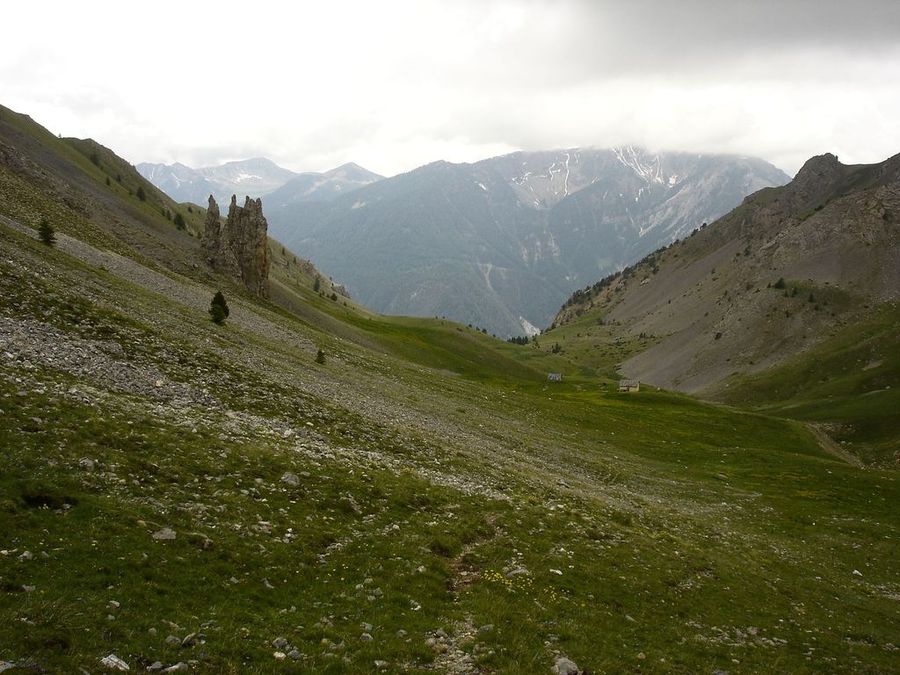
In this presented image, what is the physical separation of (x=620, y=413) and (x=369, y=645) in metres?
82.0

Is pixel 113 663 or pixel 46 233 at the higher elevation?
pixel 46 233

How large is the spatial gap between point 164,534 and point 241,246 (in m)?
93.9

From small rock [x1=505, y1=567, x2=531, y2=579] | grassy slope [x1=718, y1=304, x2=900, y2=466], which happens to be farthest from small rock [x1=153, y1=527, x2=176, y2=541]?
grassy slope [x1=718, y1=304, x2=900, y2=466]

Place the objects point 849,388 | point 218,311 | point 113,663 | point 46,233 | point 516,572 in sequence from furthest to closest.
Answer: point 849,388, point 218,311, point 46,233, point 516,572, point 113,663

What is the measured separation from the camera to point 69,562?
13.0 meters

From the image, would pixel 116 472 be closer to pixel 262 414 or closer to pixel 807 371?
pixel 262 414

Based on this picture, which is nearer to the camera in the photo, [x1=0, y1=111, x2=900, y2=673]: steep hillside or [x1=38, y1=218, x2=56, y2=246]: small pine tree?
[x1=0, y1=111, x2=900, y2=673]: steep hillside

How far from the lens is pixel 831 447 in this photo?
8850cm

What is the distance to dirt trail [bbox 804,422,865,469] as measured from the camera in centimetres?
8319

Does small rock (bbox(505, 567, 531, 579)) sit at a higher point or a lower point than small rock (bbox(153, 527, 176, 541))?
lower

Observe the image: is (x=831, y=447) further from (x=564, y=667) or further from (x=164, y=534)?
(x=164, y=534)

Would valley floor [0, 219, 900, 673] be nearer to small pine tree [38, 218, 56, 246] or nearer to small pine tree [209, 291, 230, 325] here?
small pine tree [38, 218, 56, 246]

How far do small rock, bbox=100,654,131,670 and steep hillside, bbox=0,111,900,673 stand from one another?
5cm

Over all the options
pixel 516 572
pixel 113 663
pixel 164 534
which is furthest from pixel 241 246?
pixel 113 663
